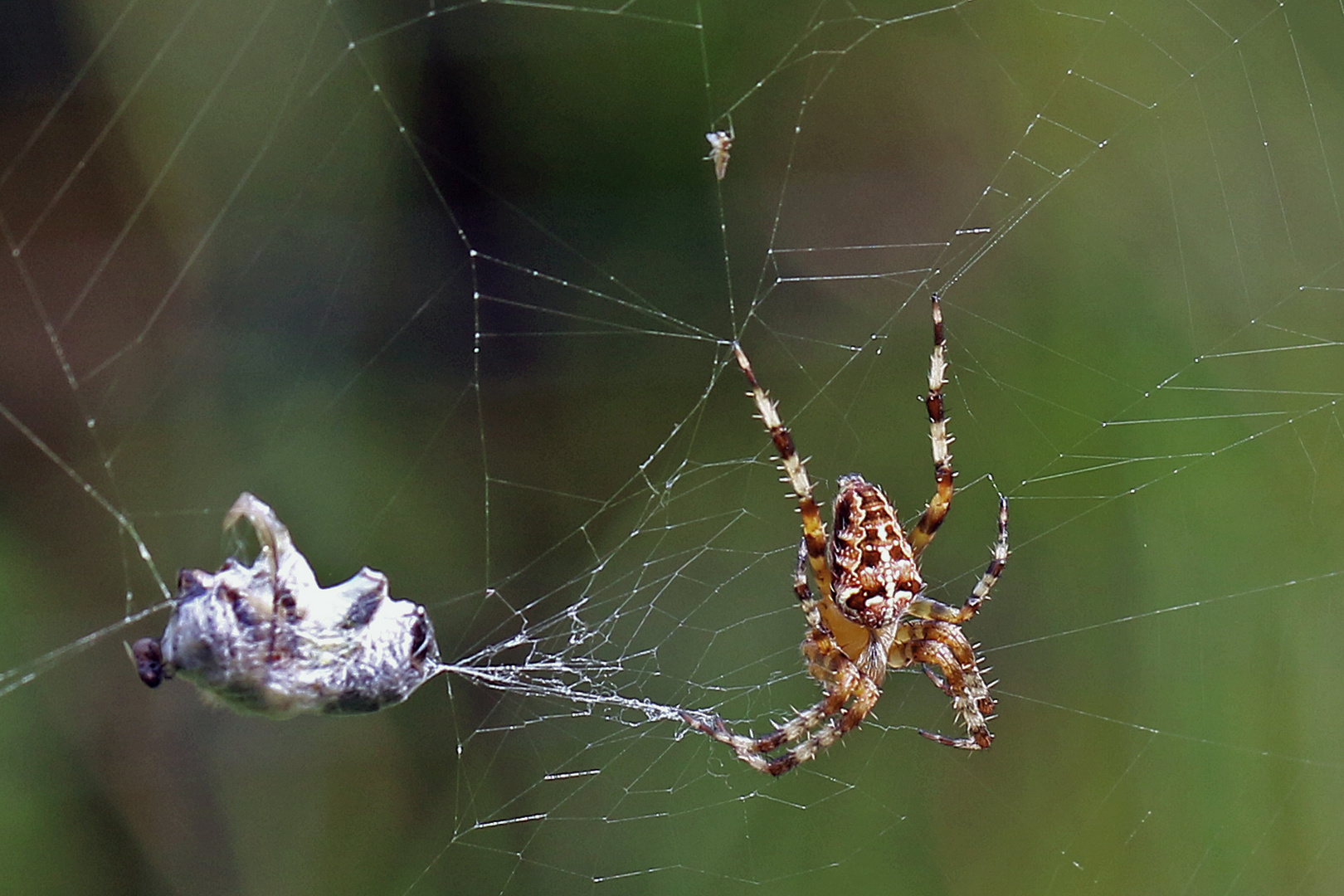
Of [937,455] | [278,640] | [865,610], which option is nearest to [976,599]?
[865,610]

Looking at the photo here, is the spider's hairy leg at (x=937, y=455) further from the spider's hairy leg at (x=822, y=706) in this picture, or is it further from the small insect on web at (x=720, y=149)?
the small insect on web at (x=720, y=149)

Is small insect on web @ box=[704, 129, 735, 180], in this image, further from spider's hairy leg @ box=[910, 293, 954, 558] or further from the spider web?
spider's hairy leg @ box=[910, 293, 954, 558]

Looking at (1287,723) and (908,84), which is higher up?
(908,84)

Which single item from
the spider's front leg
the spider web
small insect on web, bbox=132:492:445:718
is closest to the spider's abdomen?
the spider's front leg

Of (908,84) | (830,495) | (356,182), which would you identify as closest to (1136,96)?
(908,84)

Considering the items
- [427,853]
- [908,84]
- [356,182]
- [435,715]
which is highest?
[908,84]

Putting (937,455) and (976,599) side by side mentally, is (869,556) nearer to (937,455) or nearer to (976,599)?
(937,455)

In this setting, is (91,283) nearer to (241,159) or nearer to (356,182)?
(241,159)
